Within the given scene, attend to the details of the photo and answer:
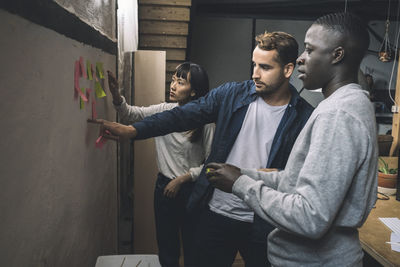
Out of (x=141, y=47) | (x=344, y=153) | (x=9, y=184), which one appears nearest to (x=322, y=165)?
(x=344, y=153)

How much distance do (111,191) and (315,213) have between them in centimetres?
162

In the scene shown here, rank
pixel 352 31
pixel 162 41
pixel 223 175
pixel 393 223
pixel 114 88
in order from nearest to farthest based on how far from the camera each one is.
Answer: pixel 352 31
pixel 223 175
pixel 393 223
pixel 114 88
pixel 162 41

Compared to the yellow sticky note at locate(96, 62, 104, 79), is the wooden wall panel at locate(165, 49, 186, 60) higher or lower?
higher

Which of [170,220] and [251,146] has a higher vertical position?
[251,146]

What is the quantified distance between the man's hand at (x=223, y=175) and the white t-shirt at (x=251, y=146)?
1.75 ft

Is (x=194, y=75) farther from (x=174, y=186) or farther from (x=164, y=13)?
(x=164, y=13)

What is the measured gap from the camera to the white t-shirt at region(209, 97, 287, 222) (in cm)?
154

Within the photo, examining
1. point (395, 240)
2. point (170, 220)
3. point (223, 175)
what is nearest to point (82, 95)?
point (223, 175)

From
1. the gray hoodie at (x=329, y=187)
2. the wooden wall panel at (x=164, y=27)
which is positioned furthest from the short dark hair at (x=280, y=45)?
the wooden wall panel at (x=164, y=27)

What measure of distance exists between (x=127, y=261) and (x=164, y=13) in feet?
10.0

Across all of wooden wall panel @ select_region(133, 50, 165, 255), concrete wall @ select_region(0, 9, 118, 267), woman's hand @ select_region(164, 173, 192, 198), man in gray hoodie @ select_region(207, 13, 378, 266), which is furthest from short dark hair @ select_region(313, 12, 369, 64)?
wooden wall panel @ select_region(133, 50, 165, 255)

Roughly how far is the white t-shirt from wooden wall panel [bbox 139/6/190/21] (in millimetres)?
2493

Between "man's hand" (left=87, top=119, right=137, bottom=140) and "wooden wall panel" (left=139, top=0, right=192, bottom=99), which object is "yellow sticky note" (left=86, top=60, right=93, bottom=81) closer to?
"man's hand" (left=87, top=119, right=137, bottom=140)

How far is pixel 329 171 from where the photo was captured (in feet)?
2.46
